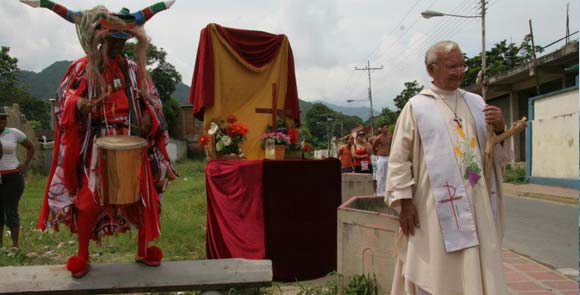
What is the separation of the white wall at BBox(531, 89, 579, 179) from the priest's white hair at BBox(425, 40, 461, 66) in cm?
1325

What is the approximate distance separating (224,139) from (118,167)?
2663 millimetres

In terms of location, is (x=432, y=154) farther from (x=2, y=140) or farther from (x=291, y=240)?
(x=2, y=140)

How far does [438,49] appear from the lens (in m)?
2.77

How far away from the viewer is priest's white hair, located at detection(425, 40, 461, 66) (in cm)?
275

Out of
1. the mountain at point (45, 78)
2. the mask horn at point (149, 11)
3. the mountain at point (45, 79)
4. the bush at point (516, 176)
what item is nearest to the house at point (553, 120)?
the bush at point (516, 176)

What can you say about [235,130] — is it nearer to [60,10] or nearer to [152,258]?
[152,258]

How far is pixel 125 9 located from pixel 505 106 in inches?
960

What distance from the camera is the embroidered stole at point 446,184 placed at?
2.61m

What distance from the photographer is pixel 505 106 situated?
962 inches

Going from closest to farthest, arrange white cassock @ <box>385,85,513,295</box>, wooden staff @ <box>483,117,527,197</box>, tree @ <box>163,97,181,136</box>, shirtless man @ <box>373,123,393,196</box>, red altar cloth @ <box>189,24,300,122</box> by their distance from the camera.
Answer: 1. white cassock @ <box>385,85,513,295</box>
2. wooden staff @ <box>483,117,527,197</box>
3. red altar cloth @ <box>189,24,300,122</box>
4. shirtless man @ <box>373,123,393,196</box>
5. tree @ <box>163,97,181,136</box>

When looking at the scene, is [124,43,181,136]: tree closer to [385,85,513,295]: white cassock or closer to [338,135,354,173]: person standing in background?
[338,135,354,173]: person standing in background

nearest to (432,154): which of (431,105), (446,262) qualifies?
(431,105)

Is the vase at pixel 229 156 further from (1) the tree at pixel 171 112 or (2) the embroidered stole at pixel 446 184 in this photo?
(1) the tree at pixel 171 112

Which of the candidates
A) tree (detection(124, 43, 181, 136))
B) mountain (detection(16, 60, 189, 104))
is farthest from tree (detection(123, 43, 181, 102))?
mountain (detection(16, 60, 189, 104))
